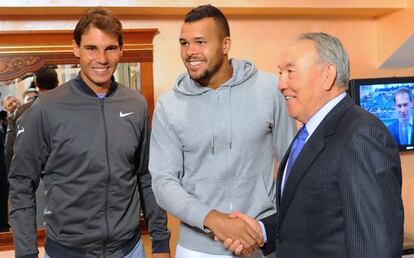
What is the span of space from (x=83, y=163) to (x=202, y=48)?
0.63 metres

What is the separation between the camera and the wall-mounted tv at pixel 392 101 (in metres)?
3.87

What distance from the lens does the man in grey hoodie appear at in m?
1.92

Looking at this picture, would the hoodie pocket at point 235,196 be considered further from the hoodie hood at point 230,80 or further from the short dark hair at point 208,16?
the short dark hair at point 208,16

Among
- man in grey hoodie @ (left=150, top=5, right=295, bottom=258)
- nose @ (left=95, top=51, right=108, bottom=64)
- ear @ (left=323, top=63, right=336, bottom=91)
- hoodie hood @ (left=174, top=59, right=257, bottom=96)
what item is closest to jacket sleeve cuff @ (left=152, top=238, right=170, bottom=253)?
man in grey hoodie @ (left=150, top=5, right=295, bottom=258)

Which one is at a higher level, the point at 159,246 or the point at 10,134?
the point at 10,134

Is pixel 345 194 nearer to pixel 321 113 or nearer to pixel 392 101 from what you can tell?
pixel 321 113

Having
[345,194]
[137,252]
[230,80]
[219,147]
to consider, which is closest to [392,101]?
[230,80]

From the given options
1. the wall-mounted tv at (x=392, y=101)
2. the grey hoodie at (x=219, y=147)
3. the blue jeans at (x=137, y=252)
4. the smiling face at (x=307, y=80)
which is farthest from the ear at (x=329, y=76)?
the wall-mounted tv at (x=392, y=101)

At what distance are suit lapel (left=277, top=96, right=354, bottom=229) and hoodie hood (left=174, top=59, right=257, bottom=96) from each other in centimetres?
62

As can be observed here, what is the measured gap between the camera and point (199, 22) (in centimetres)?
198

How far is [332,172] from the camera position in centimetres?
133

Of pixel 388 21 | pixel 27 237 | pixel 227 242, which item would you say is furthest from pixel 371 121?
pixel 388 21

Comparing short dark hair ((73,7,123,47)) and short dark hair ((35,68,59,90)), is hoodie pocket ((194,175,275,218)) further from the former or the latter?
short dark hair ((35,68,59,90))

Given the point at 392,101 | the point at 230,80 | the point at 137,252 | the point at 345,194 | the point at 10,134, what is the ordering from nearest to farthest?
the point at 345,194 < the point at 230,80 < the point at 137,252 < the point at 10,134 < the point at 392,101
